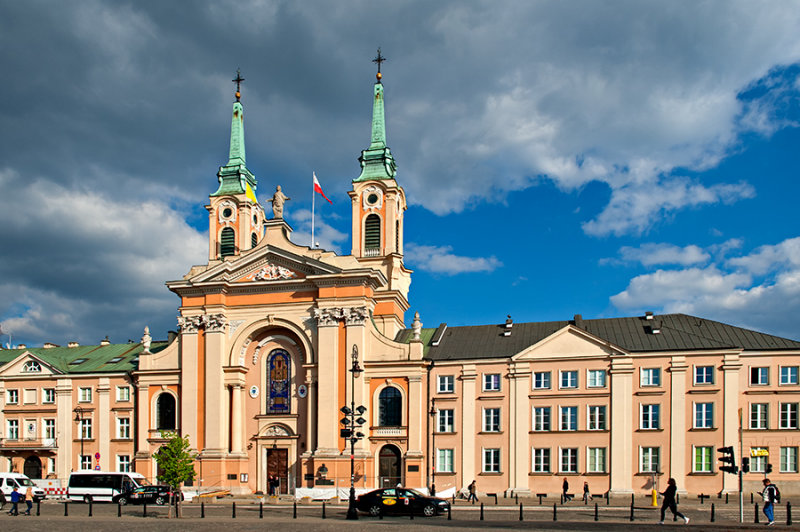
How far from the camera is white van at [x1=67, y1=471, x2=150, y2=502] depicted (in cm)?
5459

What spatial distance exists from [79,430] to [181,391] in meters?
9.92

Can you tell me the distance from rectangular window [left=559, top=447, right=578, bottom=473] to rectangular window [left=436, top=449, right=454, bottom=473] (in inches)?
307

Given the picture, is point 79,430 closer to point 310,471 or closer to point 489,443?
point 310,471

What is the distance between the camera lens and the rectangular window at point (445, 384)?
59.7 metres

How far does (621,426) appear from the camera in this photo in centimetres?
5566

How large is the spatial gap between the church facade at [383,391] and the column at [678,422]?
0.09 meters

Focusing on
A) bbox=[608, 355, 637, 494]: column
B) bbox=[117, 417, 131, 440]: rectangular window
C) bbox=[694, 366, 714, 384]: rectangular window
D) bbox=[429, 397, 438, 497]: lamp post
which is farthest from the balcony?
bbox=[694, 366, 714, 384]: rectangular window

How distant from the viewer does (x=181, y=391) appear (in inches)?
2520

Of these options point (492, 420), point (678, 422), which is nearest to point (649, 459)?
point (678, 422)

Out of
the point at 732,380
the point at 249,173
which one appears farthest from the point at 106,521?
the point at 249,173

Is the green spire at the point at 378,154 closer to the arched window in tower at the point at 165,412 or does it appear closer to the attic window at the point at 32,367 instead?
the arched window in tower at the point at 165,412

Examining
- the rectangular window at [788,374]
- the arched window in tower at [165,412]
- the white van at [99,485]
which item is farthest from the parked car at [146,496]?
the rectangular window at [788,374]

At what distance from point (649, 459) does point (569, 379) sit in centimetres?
743

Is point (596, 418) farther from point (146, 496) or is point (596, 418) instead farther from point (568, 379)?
point (146, 496)
